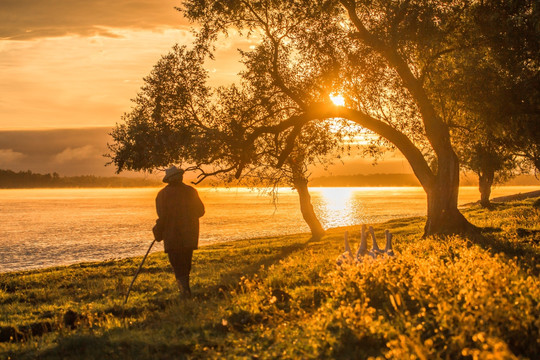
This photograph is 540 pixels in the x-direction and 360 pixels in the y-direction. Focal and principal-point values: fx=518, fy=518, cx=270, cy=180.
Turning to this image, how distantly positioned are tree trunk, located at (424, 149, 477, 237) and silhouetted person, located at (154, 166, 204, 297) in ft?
45.5

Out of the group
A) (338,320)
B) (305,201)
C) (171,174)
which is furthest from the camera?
(305,201)

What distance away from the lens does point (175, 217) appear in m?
13.0

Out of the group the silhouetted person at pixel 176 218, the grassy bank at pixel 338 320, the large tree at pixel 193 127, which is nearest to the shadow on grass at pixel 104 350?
the grassy bank at pixel 338 320

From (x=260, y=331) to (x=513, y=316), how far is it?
3.86 m

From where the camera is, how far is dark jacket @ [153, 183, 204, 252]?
511 inches

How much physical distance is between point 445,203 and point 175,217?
585 inches

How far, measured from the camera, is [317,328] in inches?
305

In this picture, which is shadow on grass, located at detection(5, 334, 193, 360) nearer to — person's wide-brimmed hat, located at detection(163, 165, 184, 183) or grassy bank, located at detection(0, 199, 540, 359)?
grassy bank, located at detection(0, 199, 540, 359)

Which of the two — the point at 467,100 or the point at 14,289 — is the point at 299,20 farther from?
the point at 14,289

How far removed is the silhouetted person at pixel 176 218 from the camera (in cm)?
1298

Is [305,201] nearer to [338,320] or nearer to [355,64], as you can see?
[355,64]

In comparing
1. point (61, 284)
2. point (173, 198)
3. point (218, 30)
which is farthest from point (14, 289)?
point (218, 30)

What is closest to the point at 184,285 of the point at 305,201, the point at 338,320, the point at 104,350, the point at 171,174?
the point at 171,174

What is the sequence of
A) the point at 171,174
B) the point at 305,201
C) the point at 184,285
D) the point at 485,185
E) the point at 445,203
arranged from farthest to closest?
the point at 485,185 < the point at 305,201 < the point at 445,203 < the point at 184,285 < the point at 171,174
